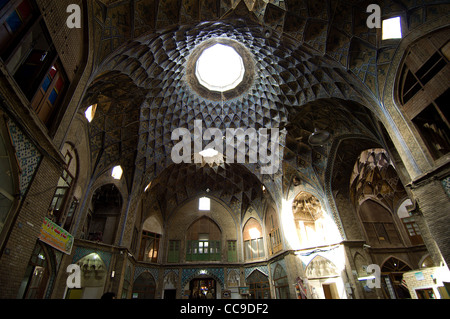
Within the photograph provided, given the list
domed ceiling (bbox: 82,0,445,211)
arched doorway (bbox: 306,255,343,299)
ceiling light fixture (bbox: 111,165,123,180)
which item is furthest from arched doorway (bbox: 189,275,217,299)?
ceiling light fixture (bbox: 111,165,123,180)

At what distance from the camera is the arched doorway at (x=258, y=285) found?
58.2 feet

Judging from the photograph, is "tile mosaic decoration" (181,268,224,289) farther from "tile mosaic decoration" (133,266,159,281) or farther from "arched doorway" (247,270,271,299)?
"arched doorway" (247,270,271,299)

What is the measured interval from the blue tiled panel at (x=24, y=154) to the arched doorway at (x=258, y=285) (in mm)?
16939

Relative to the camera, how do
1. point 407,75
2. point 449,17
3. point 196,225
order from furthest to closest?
point 196,225 → point 407,75 → point 449,17

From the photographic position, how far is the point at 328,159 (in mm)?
15852

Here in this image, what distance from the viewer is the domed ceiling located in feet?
31.7

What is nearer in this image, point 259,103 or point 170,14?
point 170,14

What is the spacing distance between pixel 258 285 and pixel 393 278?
9326mm

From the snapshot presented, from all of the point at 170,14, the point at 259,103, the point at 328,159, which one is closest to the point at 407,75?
the point at 328,159

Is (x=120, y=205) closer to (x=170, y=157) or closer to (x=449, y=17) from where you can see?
(x=170, y=157)

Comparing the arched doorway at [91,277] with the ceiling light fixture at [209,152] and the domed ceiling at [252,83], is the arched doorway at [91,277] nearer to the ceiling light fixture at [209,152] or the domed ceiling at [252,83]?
the domed ceiling at [252,83]

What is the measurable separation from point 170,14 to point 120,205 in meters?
11.5

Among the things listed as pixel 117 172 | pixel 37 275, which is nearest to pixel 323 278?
pixel 117 172

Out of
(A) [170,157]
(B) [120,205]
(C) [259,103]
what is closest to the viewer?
(B) [120,205]
